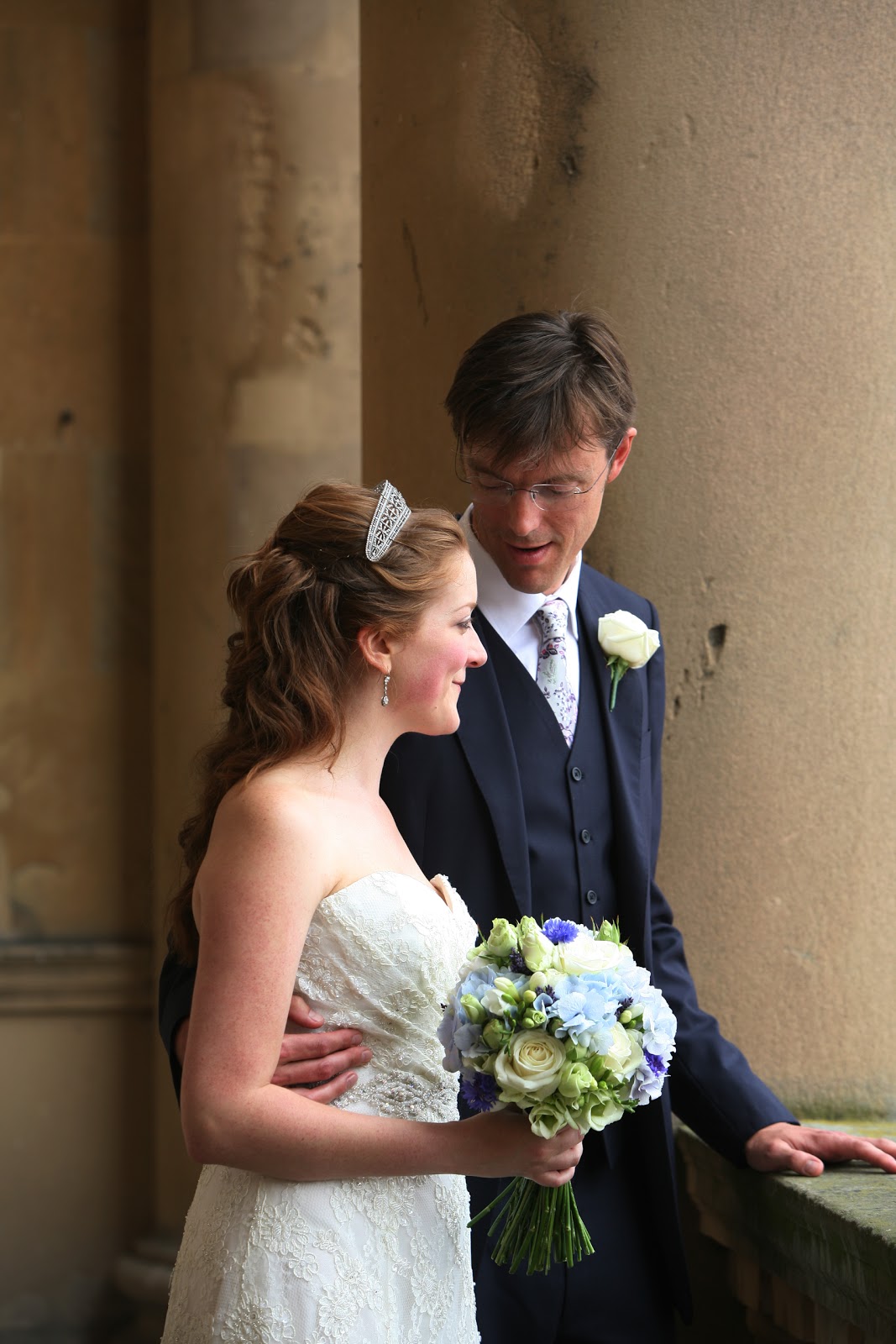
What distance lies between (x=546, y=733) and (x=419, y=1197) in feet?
2.55

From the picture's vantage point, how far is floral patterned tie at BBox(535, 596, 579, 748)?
7.82 feet

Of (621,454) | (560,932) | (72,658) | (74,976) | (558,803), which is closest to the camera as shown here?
(560,932)

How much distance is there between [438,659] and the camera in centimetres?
200

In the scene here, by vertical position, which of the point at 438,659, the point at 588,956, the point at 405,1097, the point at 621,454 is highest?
the point at 621,454

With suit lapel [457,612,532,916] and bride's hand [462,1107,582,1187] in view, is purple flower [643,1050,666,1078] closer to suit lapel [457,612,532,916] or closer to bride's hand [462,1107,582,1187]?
bride's hand [462,1107,582,1187]

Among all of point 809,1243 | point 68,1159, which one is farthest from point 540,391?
point 68,1159

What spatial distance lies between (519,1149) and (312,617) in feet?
2.51

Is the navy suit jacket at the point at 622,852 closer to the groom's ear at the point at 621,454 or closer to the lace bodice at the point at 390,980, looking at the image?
the groom's ear at the point at 621,454

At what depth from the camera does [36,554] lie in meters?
4.75

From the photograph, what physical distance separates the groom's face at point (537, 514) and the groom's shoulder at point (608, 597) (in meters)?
0.15

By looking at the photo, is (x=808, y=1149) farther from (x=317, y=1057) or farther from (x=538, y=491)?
(x=538, y=491)

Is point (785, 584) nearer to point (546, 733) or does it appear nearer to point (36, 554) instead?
point (546, 733)

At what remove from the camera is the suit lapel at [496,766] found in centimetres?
222

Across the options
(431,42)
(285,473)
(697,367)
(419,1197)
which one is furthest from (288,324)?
(419,1197)
